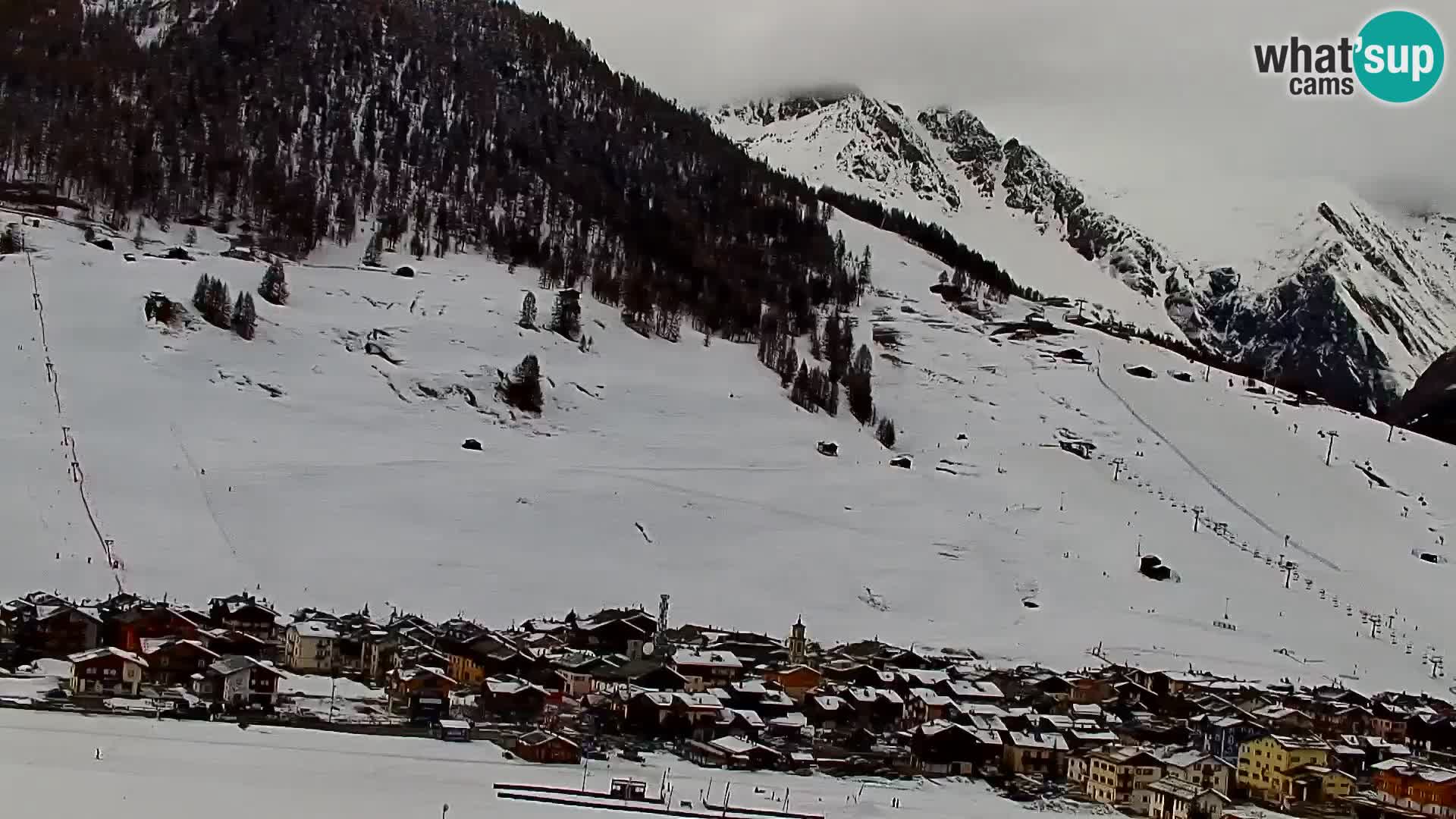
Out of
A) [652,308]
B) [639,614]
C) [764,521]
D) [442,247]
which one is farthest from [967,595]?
[442,247]

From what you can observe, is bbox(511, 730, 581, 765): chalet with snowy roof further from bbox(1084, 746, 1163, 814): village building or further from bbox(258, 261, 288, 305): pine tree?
bbox(258, 261, 288, 305): pine tree

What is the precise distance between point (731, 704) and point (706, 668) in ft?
8.31

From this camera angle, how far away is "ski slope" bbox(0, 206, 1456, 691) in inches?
1551

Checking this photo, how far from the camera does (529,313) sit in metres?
65.8

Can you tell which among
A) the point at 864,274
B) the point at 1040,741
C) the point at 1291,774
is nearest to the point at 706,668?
the point at 1040,741

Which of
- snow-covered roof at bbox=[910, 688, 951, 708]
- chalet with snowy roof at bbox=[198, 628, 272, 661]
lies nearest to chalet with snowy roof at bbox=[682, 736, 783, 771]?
snow-covered roof at bbox=[910, 688, 951, 708]

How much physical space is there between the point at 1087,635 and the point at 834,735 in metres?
16.1

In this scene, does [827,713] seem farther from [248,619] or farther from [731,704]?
[248,619]

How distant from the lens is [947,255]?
11738cm

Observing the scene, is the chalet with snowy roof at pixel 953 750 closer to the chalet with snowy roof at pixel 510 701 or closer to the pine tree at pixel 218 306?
the chalet with snowy roof at pixel 510 701

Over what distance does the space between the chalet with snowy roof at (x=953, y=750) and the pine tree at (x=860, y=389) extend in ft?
128

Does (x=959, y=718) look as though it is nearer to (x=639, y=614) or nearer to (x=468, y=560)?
(x=639, y=614)

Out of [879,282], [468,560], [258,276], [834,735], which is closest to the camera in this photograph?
[834,735]

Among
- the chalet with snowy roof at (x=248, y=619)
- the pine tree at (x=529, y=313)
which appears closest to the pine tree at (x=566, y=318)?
the pine tree at (x=529, y=313)
